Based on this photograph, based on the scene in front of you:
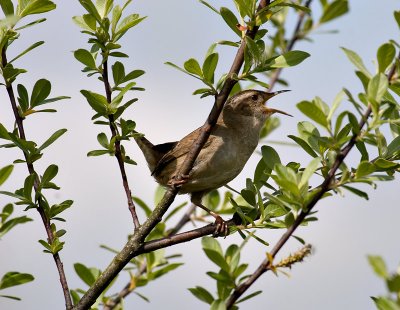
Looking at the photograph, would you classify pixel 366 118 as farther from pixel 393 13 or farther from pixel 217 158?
pixel 217 158

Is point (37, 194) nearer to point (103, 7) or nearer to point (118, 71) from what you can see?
point (118, 71)

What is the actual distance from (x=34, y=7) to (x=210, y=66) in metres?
0.76

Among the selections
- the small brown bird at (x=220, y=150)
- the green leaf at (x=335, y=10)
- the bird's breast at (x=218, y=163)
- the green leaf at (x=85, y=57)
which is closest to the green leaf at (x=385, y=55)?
the green leaf at (x=335, y=10)

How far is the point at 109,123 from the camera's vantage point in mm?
2896

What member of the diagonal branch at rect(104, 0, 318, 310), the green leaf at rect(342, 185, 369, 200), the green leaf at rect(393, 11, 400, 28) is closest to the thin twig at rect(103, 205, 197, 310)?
the diagonal branch at rect(104, 0, 318, 310)

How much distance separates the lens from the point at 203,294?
84.9 inches

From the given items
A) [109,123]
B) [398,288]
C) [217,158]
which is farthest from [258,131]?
[398,288]

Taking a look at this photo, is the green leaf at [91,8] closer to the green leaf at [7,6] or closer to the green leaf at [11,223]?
the green leaf at [7,6]

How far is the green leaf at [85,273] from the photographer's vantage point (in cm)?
295

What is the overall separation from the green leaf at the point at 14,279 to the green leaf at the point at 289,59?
1.17 meters

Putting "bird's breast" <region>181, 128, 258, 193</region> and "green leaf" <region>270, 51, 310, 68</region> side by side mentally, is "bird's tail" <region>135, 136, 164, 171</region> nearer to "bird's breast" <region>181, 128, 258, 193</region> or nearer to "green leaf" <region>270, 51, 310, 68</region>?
"bird's breast" <region>181, 128, 258, 193</region>

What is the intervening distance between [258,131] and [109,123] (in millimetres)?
2143

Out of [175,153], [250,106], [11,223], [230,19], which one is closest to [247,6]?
[230,19]

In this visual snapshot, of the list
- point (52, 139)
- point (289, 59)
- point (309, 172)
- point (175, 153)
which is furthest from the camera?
point (175, 153)
